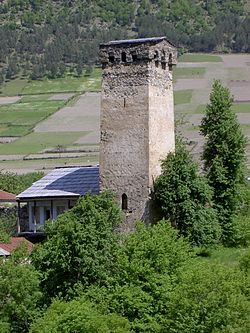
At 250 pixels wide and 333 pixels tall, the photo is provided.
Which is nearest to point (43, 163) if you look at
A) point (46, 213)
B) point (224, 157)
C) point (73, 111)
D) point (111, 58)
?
point (73, 111)

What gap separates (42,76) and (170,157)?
138 m

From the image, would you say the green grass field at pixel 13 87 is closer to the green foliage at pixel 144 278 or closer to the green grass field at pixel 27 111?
the green grass field at pixel 27 111

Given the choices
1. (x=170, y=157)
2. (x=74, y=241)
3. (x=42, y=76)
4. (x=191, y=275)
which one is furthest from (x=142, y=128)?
(x=42, y=76)

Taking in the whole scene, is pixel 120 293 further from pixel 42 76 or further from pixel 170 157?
pixel 42 76

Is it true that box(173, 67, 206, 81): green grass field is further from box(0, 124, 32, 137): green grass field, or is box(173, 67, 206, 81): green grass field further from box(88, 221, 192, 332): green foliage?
box(88, 221, 192, 332): green foliage

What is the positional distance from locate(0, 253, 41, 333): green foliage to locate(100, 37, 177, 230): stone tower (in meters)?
7.96

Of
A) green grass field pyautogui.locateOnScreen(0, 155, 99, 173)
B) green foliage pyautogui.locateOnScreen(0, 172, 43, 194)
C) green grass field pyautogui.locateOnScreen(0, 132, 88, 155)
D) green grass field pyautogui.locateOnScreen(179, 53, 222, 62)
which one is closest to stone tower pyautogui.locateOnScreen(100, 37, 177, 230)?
green foliage pyautogui.locateOnScreen(0, 172, 43, 194)

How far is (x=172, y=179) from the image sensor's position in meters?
41.0

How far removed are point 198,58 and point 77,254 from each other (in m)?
138

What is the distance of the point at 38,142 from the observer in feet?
379

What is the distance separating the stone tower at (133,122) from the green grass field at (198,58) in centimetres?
12523

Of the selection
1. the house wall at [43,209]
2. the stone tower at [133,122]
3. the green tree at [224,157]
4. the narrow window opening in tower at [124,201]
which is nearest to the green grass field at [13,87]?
the house wall at [43,209]

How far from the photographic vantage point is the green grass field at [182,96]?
129m

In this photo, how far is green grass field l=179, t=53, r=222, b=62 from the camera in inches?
6575
